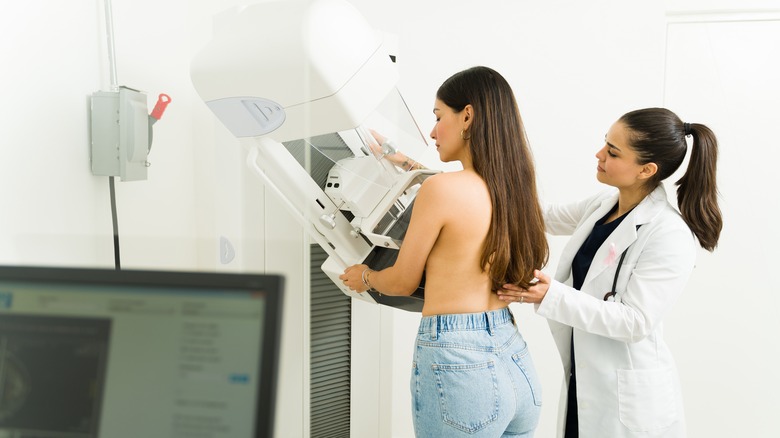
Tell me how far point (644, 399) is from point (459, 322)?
575 mm

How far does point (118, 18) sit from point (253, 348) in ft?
1.69

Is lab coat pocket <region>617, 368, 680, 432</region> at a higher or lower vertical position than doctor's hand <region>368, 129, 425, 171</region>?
lower

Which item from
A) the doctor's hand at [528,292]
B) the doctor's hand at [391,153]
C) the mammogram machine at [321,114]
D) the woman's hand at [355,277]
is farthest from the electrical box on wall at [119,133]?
the doctor's hand at [528,292]

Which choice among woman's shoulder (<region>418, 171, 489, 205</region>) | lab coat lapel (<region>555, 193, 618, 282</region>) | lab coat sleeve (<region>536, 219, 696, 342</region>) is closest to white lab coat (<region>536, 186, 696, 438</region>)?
lab coat sleeve (<region>536, 219, 696, 342</region>)

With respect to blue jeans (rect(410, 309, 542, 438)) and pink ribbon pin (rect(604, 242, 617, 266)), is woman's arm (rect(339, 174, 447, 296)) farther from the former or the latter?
pink ribbon pin (rect(604, 242, 617, 266))

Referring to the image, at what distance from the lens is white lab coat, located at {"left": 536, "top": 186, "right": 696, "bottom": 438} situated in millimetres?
1273

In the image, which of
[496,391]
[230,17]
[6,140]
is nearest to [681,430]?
[496,391]

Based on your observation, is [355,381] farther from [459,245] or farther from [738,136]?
[738,136]

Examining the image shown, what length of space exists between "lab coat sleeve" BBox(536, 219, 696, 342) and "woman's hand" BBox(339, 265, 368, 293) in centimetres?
44

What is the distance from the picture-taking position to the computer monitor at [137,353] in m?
0.44

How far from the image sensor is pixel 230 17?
2.93ft

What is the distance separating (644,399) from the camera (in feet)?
4.41

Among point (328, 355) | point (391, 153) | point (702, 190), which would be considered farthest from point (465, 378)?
point (702, 190)

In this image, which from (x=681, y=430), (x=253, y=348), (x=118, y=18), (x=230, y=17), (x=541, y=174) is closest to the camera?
(x=253, y=348)
